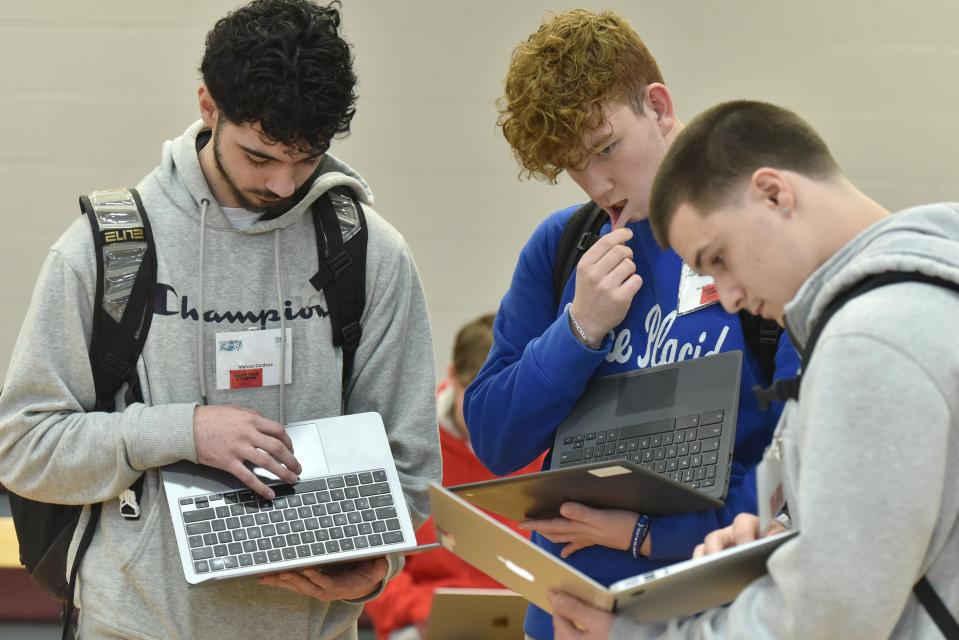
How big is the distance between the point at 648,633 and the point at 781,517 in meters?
0.22

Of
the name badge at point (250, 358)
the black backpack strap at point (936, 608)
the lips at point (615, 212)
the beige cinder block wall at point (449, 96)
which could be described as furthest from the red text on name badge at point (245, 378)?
the beige cinder block wall at point (449, 96)

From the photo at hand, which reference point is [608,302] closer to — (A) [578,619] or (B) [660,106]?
(B) [660,106]

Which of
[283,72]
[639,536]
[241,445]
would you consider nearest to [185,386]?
[241,445]

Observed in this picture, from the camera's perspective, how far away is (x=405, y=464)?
176 cm

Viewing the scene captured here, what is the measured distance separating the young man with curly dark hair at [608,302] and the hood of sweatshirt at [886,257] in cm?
41

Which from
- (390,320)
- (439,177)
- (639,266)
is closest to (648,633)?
(639,266)

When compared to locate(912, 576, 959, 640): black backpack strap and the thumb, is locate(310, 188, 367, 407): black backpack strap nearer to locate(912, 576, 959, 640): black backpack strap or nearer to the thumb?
the thumb

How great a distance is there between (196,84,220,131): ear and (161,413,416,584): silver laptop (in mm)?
498

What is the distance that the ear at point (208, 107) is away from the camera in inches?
67.7

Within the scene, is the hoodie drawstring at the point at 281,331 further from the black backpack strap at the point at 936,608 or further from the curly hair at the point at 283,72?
the black backpack strap at the point at 936,608

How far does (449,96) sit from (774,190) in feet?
8.71

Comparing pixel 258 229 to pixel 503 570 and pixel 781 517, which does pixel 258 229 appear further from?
pixel 781 517

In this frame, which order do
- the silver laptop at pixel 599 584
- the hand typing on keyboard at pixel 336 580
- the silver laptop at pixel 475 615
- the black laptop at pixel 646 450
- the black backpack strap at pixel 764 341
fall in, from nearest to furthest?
the silver laptop at pixel 599 584, the black laptop at pixel 646 450, the black backpack strap at pixel 764 341, the hand typing on keyboard at pixel 336 580, the silver laptop at pixel 475 615

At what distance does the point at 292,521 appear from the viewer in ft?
5.25
